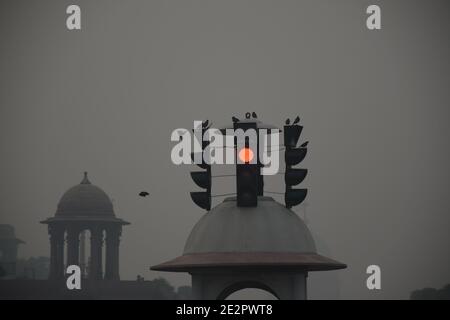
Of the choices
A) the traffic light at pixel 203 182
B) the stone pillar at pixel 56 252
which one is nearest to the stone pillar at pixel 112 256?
the stone pillar at pixel 56 252

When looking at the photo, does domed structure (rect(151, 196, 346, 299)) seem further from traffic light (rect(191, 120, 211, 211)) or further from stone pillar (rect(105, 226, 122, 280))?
stone pillar (rect(105, 226, 122, 280))

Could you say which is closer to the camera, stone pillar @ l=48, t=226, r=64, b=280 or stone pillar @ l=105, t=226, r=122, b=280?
stone pillar @ l=105, t=226, r=122, b=280

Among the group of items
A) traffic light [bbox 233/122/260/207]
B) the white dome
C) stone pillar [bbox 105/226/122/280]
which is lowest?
stone pillar [bbox 105/226/122/280]

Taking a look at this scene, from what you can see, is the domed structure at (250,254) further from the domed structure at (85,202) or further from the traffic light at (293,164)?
the domed structure at (85,202)

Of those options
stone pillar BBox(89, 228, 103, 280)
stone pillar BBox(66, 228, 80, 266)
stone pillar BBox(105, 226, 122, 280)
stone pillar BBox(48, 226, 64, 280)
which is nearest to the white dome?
stone pillar BBox(105, 226, 122, 280)

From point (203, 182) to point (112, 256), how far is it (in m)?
132

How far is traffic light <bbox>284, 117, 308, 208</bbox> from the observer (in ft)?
163

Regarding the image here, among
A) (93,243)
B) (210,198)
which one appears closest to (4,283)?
(93,243)

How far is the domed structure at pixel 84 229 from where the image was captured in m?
181
